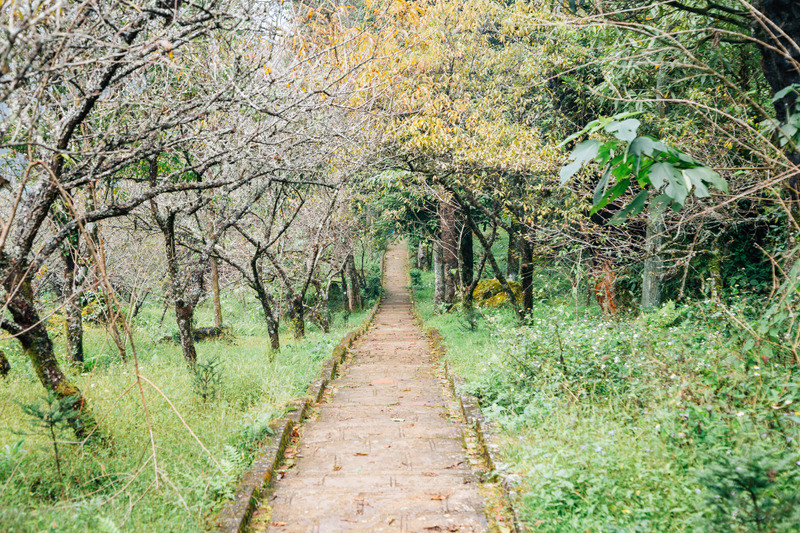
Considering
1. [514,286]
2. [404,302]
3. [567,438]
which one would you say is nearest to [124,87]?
[567,438]

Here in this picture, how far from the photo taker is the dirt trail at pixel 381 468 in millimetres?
3932

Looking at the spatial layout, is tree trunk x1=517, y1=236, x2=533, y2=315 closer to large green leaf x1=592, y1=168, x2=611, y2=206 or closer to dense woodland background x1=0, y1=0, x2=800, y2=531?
dense woodland background x1=0, y1=0, x2=800, y2=531

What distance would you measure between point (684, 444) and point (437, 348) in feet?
27.9

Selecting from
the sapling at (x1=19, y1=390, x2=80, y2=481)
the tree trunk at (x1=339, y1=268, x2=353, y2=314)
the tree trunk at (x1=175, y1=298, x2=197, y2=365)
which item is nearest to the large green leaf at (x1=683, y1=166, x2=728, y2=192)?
the sapling at (x1=19, y1=390, x2=80, y2=481)

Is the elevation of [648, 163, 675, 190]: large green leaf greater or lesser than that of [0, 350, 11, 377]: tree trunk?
greater

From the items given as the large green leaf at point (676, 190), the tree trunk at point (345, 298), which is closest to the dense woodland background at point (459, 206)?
the large green leaf at point (676, 190)

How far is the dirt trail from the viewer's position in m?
3.93

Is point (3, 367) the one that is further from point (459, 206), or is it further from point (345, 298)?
point (345, 298)

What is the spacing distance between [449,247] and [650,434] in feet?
46.1

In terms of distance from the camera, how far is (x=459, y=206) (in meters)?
14.1

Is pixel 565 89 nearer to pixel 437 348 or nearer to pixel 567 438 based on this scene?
pixel 437 348

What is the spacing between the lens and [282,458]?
5.25m

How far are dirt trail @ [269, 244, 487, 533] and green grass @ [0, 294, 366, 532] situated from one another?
574 mm

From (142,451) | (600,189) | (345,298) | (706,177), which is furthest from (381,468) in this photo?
(345,298)
